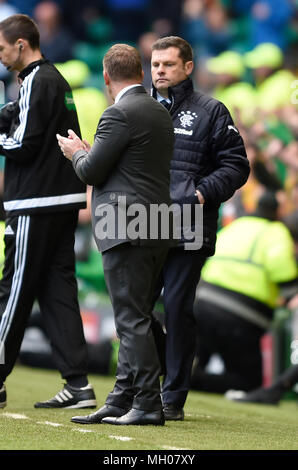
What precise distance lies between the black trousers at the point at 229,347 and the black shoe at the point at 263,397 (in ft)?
1.51

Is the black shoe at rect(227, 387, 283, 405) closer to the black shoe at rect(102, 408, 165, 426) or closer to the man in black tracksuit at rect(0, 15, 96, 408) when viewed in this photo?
the man in black tracksuit at rect(0, 15, 96, 408)

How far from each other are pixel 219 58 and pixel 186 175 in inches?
327

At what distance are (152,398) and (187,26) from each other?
1199 centimetres

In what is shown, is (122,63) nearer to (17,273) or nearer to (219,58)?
(17,273)

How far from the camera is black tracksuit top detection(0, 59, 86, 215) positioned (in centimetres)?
651

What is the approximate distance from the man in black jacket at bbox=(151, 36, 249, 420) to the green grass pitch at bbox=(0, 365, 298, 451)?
0.39 m

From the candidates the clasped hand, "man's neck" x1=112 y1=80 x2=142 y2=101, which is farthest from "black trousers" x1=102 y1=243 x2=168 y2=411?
"man's neck" x1=112 y1=80 x2=142 y2=101

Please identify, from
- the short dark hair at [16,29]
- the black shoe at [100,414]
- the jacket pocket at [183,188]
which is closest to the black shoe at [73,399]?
the black shoe at [100,414]

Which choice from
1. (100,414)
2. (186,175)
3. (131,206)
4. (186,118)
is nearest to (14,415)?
(100,414)

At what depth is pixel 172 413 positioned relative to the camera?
20.9ft

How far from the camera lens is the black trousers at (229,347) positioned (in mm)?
9188

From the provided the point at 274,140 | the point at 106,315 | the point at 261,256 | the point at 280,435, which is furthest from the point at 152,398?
the point at 274,140

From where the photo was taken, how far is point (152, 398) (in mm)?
5711

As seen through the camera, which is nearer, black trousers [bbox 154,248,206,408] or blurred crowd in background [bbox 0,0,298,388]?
black trousers [bbox 154,248,206,408]
